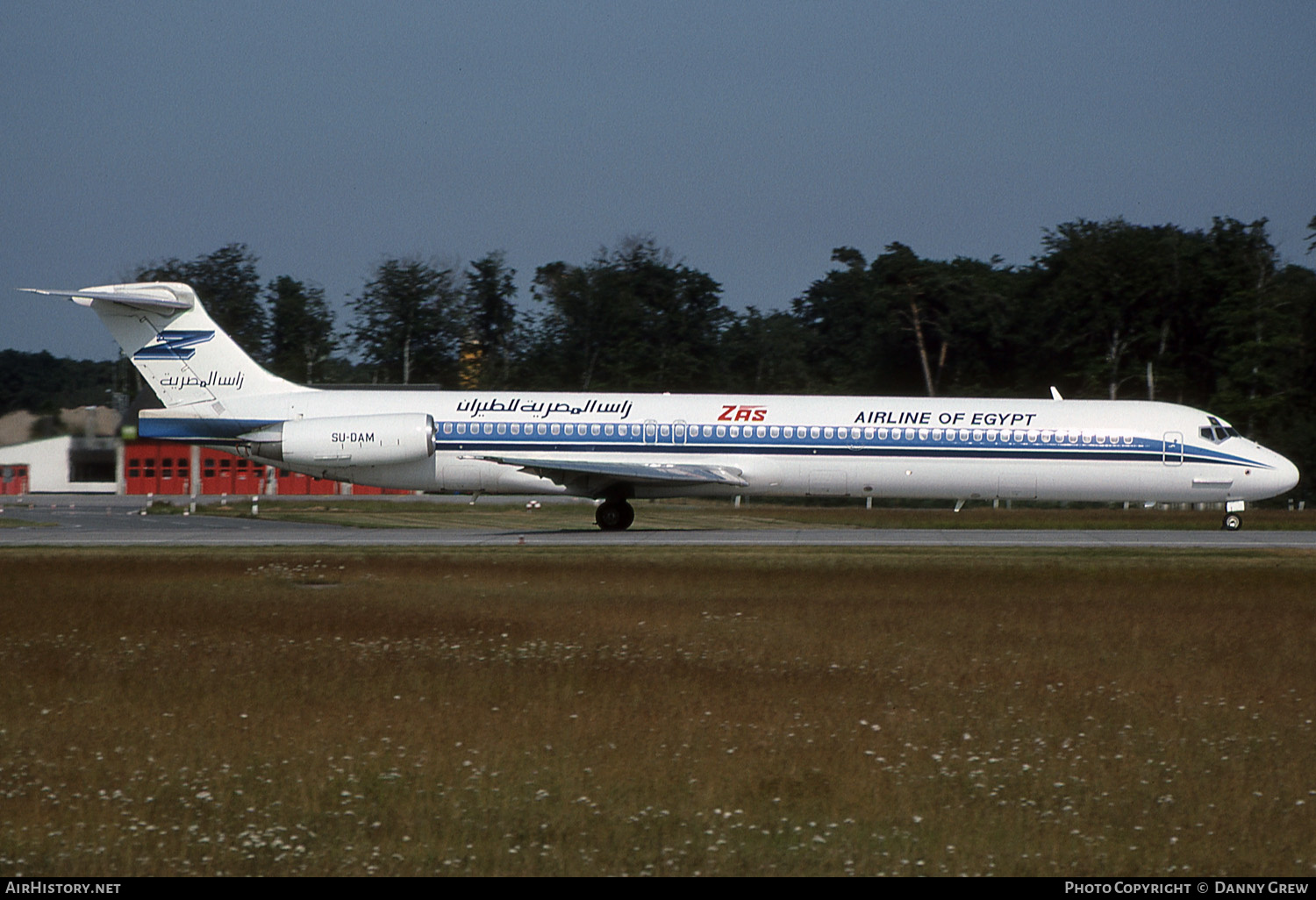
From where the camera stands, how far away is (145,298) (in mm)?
28031

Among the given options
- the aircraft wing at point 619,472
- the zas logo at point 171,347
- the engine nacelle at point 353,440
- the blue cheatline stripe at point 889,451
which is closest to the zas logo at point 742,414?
the blue cheatline stripe at point 889,451

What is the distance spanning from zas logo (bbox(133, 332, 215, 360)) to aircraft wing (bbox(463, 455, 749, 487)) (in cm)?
652

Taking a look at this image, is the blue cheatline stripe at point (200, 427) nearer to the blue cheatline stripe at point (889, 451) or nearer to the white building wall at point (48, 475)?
the blue cheatline stripe at point (889, 451)

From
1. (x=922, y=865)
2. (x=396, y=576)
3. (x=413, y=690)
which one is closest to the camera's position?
(x=922, y=865)

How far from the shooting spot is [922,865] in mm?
6520

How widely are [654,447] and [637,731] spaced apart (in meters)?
18.8

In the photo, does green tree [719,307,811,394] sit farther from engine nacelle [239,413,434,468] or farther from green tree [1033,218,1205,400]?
engine nacelle [239,413,434,468]

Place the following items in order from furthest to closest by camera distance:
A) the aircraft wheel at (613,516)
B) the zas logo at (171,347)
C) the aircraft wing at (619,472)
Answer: the aircraft wheel at (613,516)
the zas logo at (171,347)
the aircraft wing at (619,472)

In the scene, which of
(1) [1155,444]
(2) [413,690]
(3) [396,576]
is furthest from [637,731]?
(1) [1155,444]

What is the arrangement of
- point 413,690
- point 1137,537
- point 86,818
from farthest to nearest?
point 1137,537 < point 413,690 < point 86,818

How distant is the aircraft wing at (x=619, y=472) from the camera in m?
26.7

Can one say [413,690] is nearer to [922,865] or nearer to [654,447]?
[922,865]

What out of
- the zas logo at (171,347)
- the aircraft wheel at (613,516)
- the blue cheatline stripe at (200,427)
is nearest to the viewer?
the blue cheatline stripe at (200,427)

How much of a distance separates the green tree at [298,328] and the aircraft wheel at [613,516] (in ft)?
135
